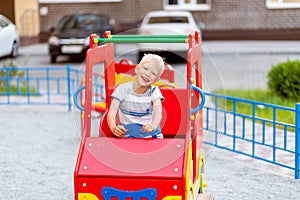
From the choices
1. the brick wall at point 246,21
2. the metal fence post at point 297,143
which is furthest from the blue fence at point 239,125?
the brick wall at point 246,21

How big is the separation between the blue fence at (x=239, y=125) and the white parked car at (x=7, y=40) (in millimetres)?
4684

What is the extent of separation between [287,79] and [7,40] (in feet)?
33.5

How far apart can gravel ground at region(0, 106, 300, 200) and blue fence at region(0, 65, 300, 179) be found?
17 centimetres

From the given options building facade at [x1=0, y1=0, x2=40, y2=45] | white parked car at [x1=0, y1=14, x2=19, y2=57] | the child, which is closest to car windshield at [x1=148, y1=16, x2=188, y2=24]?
white parked car at [x1=0, y1=14, x2=19, y2=57]

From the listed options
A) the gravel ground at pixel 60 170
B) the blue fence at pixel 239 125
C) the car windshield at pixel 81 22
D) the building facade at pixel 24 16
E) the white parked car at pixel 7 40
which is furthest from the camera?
the building facade at pixel 24 16

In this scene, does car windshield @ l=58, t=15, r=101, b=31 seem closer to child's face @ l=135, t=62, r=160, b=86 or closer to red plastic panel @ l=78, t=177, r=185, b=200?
child's face @ l=135, t=62, r=160, b=86

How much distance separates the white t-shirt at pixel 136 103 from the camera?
4.66 metres

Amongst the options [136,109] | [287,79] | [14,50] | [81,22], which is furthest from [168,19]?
[136,109]

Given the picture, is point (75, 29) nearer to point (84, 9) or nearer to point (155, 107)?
point (84, 9)

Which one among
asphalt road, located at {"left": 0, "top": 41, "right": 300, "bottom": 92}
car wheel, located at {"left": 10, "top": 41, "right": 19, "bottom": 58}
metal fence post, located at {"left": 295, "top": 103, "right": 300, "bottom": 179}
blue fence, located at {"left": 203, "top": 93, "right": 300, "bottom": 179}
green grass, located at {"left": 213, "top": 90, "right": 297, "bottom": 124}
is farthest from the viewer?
car wheel, located at {"left": 10, "top": 41, "right": 19, "bottom": 58}

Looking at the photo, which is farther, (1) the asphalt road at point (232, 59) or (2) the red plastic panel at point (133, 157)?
Result: (1) the asphalt road at point (232, 59)

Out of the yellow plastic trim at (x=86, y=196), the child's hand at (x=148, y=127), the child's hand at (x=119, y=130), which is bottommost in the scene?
the yellow plastic trim at (x=86, y=196)

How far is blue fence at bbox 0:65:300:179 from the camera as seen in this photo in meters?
6.61

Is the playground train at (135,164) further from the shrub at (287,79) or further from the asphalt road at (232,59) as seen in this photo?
the asphalt road at (232,59)
